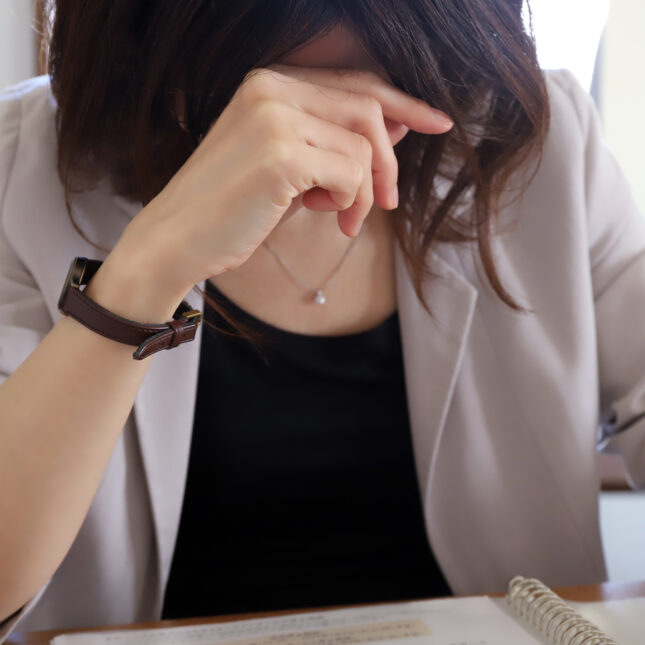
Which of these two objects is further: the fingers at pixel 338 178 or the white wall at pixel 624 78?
the white wall at pixel 624 78

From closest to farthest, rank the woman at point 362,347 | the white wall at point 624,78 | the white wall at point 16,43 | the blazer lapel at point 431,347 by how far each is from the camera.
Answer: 1. the woman at point 362,347
2. the blazer lapel at point 431,347
3. the white wall at point 16,43
4. the white wall at point 624,78

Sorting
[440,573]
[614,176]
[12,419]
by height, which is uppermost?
[614,176]

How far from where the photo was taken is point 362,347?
0.92 meters

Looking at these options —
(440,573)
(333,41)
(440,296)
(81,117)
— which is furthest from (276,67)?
(440,573)

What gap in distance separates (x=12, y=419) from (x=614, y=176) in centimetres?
81

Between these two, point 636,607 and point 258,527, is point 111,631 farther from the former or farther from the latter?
point 636,607

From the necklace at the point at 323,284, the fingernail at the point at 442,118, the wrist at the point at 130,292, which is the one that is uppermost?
the fingernail at the point at 442,118

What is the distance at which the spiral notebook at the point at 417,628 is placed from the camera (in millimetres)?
592

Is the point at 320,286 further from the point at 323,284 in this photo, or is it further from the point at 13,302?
the point at 13,302

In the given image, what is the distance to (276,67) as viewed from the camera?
68cm

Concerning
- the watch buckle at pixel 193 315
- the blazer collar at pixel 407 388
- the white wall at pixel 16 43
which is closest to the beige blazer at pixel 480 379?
the blazer collar at pixel 407 388

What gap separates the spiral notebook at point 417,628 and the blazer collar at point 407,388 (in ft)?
0.70

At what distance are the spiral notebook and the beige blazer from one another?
0.22 metres

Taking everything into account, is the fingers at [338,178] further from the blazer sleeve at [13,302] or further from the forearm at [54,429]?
the blazer sleeve at [13,302]
